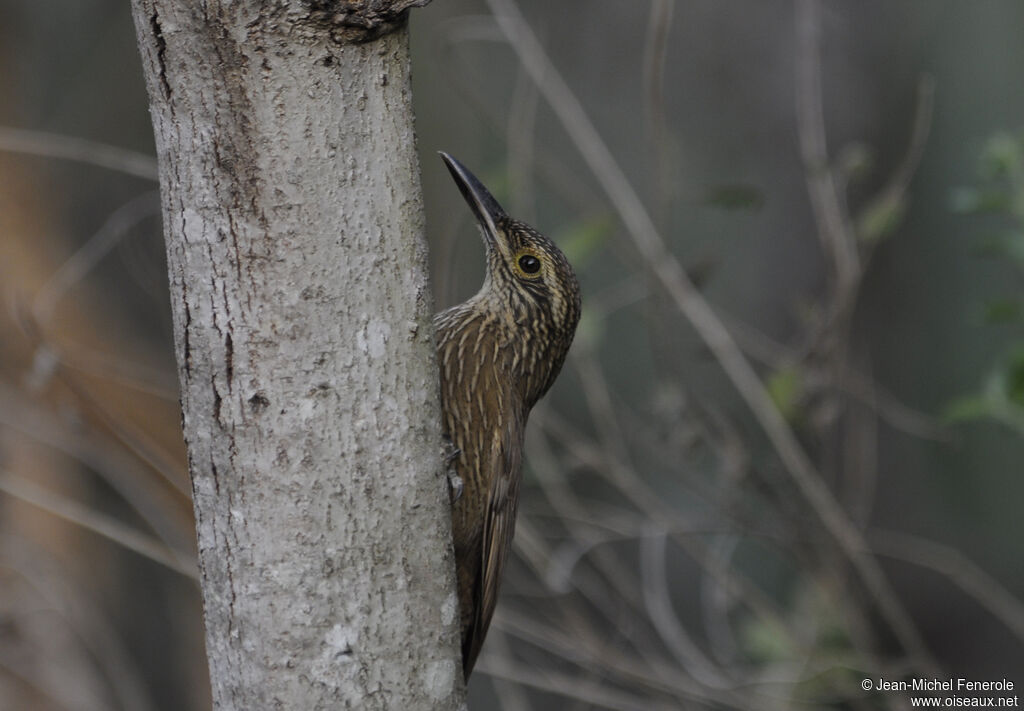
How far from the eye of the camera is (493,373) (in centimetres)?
279

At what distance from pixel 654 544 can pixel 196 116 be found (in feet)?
9.17

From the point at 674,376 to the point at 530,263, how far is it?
33.9 inches

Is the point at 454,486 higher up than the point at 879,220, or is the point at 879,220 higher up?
the point at 879,220

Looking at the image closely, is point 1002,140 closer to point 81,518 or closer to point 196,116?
point 196,116

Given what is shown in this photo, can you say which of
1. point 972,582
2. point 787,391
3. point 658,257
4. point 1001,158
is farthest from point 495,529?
point 972,582

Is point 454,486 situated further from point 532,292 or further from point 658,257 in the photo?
point 658,257

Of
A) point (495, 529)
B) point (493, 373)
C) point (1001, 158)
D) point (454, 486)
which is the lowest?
point (495, 529)

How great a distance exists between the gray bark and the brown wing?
989 mm

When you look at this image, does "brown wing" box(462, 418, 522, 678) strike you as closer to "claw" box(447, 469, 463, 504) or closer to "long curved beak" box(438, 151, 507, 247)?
"claw" box(447, 469, 463, 504)

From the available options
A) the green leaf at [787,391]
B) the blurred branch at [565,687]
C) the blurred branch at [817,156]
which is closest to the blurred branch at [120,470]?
the blurred branch at [565,687]

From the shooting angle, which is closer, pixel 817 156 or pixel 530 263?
pixel 530 263

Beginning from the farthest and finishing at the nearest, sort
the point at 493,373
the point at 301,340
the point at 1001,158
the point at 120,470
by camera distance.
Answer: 1. the point at 120,470
2. the point at 1001,158
3. the point at 493,373
4. the point at 301,340

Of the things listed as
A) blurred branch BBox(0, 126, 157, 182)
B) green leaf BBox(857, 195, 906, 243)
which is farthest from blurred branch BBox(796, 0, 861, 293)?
blurred branch BBox(0, 126, 157, 182)

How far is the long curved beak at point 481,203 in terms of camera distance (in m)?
2.77
